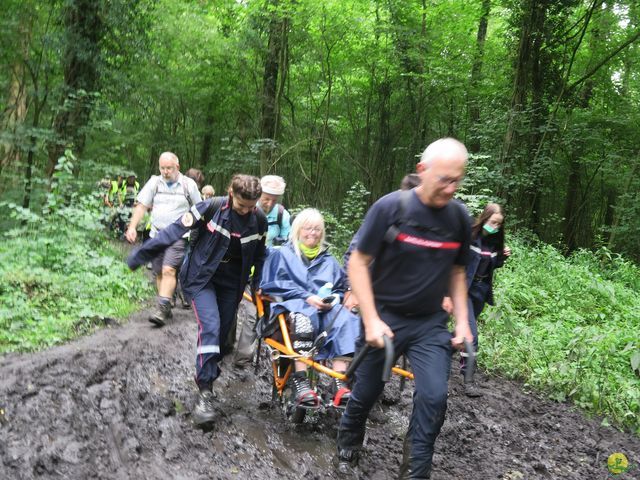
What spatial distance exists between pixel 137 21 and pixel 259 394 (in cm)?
1161

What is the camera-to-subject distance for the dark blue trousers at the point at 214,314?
3.96m

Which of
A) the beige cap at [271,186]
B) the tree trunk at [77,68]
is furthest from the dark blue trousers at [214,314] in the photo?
the tree trunk at [77,68]

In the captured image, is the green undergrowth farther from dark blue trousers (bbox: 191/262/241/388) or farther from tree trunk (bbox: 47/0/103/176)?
tree trunk (bbox: 47/0/103/176)

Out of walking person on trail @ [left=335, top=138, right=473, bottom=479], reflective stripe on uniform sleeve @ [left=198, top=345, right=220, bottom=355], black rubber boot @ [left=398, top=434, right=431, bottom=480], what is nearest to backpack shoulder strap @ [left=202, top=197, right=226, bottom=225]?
reflective stripe on uniform sleeve @ [left=198, top=345, right=220, bottom=355]

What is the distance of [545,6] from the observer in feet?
44.3

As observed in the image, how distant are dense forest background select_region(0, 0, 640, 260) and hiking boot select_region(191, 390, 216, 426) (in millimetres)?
6219

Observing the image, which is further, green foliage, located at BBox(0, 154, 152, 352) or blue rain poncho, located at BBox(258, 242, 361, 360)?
green foliage, located at BBox(0, 154, 152, 352)

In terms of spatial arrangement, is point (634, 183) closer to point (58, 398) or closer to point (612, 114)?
point (612, 114)

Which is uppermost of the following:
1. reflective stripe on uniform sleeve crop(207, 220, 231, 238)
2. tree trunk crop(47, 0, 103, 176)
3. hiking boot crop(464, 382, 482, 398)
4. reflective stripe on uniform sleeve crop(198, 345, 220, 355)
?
tree trunk crop(47, 0, 103, 176)

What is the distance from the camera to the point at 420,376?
9.69ft

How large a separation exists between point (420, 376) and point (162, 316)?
13.8 feet

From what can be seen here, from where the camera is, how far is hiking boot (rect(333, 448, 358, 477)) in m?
3.49

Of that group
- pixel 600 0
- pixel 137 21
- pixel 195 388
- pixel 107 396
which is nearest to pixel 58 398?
pixel 107 396

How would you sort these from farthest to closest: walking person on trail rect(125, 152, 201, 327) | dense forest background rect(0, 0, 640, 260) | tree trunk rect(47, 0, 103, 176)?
dense forest background rect(0, 0, 640, 260) → tree trunk rect(47, 0, 103, 176) → walking person on trail rect(125, 152, 201, 327)
